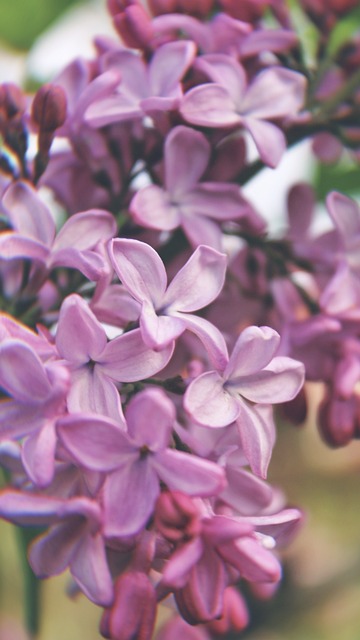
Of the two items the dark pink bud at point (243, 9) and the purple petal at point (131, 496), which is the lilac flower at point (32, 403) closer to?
the purple petal at point (131, 496)

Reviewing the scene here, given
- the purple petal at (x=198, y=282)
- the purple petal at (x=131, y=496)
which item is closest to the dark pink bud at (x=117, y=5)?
the purple petal at (x=198, y=282)

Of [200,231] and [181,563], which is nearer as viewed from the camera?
[181,563]

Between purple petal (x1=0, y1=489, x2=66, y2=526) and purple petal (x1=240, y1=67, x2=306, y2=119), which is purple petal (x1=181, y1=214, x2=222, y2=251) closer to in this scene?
purple petal (x1=240, y1=67, x2=306, y2=119)

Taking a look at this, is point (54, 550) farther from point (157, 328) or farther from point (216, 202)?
point (216, 202)

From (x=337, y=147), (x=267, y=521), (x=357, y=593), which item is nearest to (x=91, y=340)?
(x=267, y=521)

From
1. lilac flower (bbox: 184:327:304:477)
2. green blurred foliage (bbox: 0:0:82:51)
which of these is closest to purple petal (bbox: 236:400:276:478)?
lilac flower (bbox: 184:327:304:477)

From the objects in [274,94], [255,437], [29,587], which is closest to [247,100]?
[274,94]

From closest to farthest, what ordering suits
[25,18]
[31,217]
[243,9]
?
[31,217] → [243,9] → [25,18]
